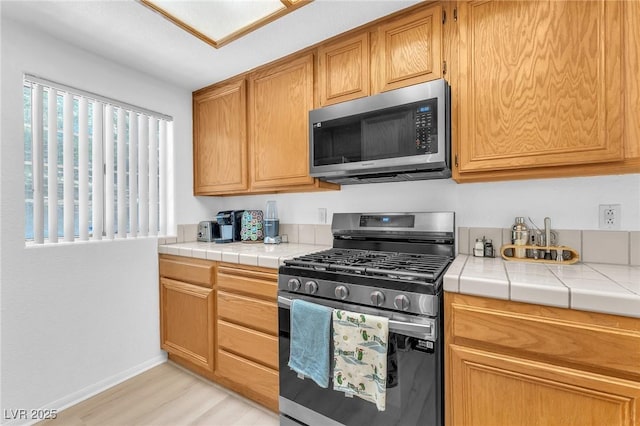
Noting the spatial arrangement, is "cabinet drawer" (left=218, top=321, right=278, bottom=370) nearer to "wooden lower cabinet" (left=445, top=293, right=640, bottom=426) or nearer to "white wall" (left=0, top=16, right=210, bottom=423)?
"white wall" (left=0, top=16, right=210, bottom=423)

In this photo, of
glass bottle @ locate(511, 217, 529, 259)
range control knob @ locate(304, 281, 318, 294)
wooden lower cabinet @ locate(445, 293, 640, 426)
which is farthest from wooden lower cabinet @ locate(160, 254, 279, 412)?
glass bottle @ locate(511, 217, 529, 259)

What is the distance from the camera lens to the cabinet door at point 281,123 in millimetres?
1936

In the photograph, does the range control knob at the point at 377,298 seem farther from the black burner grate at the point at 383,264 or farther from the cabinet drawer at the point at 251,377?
the cabinet drawer at the point at 251,377

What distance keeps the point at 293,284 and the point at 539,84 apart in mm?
1425

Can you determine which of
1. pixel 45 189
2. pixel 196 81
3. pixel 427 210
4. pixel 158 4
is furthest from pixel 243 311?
pixel 196 81

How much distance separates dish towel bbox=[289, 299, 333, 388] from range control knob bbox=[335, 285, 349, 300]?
79 millimetres

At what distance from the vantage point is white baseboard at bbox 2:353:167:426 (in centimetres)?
172

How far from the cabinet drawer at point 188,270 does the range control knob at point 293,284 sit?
709 millimetres

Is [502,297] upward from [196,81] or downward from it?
downward

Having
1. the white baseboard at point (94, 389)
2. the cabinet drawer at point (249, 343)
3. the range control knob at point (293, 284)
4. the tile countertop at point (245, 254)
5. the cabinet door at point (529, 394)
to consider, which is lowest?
the white baseboard at point (94, 389)

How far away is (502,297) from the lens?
1049mm

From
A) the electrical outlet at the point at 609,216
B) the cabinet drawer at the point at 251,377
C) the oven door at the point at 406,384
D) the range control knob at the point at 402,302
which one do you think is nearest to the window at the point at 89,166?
the cabinet drawer at the point at 251,377

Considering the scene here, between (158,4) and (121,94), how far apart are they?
0.92 metres

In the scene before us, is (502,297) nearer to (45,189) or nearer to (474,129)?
(474,129)
